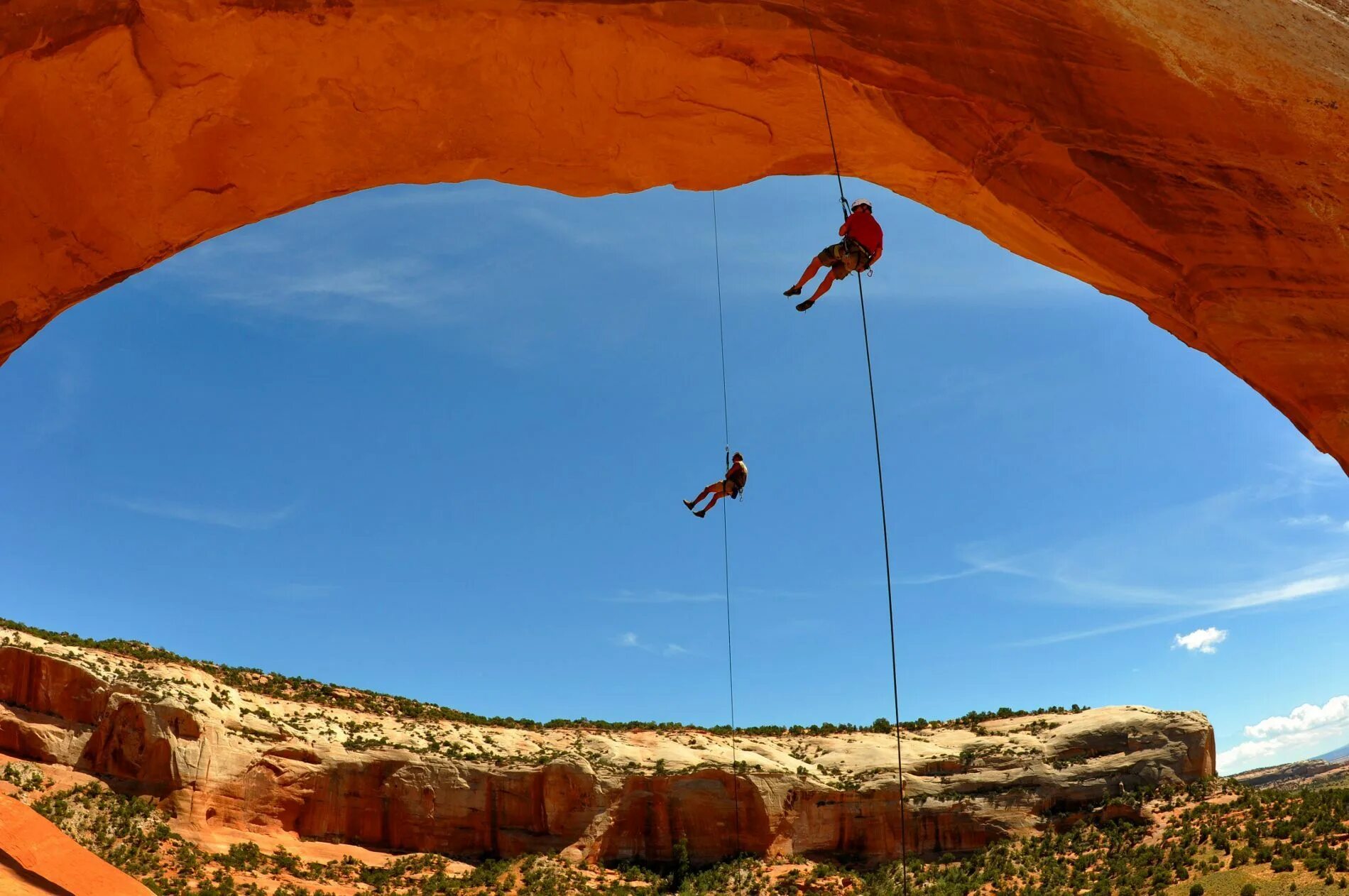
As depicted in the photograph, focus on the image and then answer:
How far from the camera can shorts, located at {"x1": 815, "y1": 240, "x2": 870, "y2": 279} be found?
11138 mm

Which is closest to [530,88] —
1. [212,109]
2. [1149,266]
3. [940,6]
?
[212,109]

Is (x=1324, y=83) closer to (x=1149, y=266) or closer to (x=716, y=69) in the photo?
(x=1149, y=266)

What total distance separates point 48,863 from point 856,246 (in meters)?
9.88

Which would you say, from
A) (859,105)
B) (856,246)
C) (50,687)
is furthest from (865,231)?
(50,687)

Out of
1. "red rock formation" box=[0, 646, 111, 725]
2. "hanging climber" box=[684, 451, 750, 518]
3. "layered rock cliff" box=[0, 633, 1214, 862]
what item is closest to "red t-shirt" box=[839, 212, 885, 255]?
"hanging climber" box=[684, 451, 750, 518]

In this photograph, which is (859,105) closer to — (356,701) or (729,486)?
(729,486)

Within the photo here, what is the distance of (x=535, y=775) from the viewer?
36.1 meters

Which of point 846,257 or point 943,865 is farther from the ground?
point 846,257

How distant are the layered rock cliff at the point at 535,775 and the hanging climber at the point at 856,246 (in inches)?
1104

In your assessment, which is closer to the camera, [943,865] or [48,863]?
[48,863]

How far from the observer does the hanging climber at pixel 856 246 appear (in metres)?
11.1

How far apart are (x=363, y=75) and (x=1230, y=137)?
26.5 feet

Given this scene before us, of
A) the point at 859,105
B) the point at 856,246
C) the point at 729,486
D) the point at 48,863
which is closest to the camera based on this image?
the point at 48,863

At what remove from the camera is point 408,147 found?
10.3 meters
